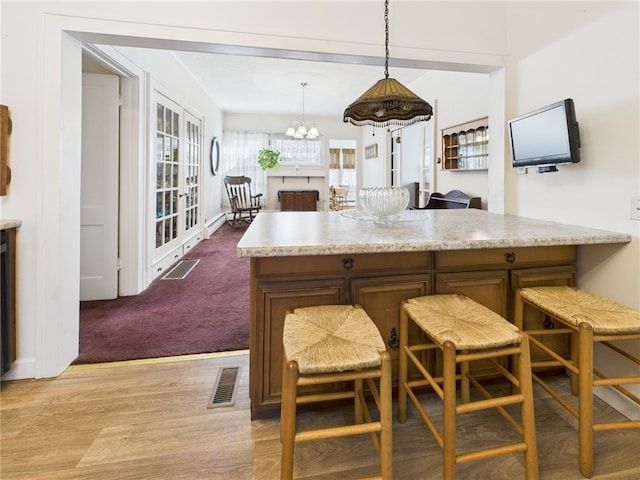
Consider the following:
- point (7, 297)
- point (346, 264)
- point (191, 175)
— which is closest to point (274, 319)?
point (346, 264)

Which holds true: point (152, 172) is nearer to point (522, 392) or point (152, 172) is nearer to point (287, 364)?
point (287, 364)

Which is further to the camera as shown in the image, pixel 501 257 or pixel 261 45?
pixel 261 45

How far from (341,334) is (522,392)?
2.22 feet

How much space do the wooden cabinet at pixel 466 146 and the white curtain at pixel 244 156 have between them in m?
5.05

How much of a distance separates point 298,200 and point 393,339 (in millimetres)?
6748

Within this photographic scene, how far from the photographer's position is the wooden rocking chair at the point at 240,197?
7379mm

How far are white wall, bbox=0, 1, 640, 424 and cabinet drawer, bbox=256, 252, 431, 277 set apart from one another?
1.00 m

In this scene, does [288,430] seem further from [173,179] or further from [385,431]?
[173,179]

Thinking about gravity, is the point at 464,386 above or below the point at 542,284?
below

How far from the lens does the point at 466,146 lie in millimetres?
3893

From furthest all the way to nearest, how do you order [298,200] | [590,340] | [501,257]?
1. [298,200]
2. [501,257]
3. [590,340]

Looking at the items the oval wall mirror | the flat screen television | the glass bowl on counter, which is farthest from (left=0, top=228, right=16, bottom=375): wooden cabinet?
the oval wall mirror

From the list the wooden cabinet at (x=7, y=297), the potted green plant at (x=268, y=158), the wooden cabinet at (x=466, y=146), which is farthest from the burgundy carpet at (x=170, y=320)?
the potted green plant at (x=268, y=158)

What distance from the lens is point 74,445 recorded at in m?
1.45
